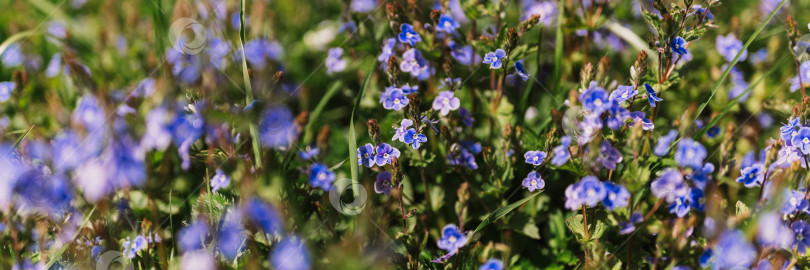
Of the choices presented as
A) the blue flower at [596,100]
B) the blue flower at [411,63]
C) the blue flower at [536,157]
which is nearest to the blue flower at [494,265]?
the blue flower at [536,157]

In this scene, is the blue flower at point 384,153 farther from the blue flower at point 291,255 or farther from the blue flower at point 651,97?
the blue flower at point 651,97

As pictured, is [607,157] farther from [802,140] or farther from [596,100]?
[802,140]

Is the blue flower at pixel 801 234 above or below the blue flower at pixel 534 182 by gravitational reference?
below

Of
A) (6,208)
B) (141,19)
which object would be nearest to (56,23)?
(141,19)

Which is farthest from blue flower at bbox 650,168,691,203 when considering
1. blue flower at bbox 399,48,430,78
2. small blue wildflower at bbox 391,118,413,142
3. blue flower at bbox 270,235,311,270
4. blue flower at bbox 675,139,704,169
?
blue flower at bbox 270,235,311,270

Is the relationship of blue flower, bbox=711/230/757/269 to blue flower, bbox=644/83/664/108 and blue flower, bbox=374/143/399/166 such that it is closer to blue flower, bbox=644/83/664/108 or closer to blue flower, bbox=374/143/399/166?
blue flower, bbox=644/83/664/108

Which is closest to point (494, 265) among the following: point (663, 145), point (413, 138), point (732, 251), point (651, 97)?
point (413, 138)

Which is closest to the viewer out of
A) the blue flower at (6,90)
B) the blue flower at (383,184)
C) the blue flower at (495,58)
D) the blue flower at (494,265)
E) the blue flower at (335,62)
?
the blue flower at (494,265)
